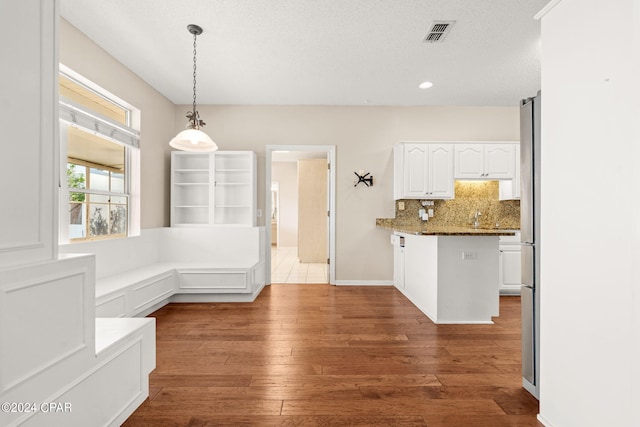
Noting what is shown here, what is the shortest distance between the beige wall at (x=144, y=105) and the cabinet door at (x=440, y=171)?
151 inches

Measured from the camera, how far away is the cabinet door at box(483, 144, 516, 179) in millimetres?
4555

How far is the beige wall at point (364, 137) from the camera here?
4875 mm

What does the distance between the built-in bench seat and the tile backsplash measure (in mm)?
2378

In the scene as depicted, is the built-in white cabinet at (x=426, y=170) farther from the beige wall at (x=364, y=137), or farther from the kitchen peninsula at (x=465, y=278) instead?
the kitchen peninsula at (x=465, y=278)

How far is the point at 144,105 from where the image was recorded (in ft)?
13.1

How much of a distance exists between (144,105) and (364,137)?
3.06 meters

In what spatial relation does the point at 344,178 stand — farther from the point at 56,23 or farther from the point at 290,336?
the point at 56,23

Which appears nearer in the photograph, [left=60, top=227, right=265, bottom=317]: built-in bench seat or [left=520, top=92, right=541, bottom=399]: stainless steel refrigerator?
[left=520, top=92, right=541, bottom=399]: stainless steel refrigerator

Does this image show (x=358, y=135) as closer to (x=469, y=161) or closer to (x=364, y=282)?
(x=469, y=161)

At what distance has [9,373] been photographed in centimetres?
106

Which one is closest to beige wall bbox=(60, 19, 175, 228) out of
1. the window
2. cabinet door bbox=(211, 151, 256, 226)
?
the window
